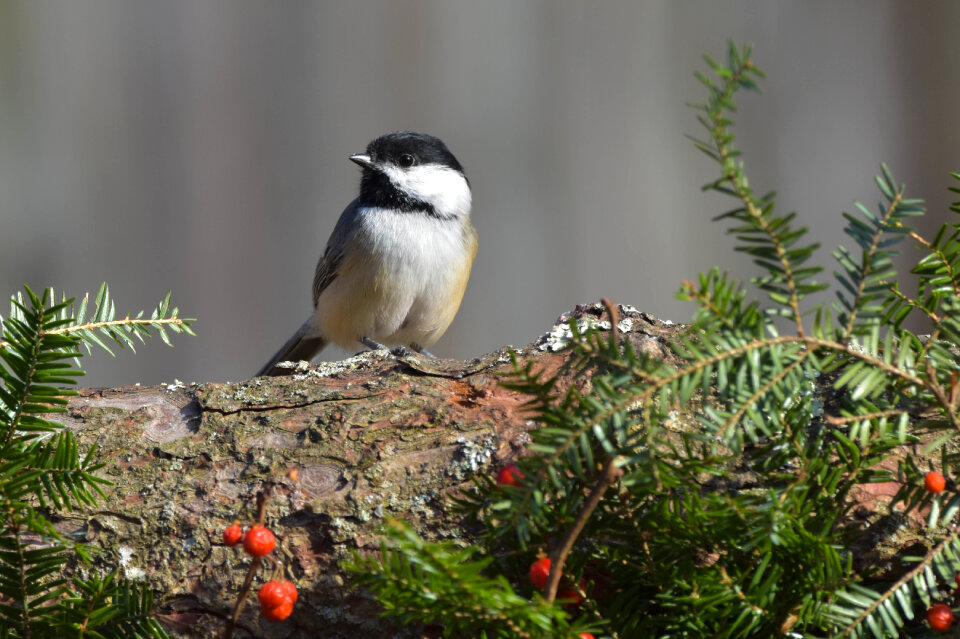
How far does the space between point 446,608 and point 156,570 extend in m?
0.59

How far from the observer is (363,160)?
2902 mm

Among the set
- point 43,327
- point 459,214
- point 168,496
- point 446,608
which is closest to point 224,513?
point 168,496

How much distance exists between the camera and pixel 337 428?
118 cm

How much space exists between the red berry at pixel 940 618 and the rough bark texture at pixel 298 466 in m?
0.50

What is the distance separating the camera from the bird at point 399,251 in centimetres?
280

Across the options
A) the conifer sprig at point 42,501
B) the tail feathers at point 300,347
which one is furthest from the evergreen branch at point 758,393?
the tail feathers at point 300,347

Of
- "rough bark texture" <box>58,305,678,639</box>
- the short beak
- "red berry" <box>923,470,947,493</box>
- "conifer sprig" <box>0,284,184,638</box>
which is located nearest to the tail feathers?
the short beak

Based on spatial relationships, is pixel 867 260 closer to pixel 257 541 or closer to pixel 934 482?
pixel 934 482

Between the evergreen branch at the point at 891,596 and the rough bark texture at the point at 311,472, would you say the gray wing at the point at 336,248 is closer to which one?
the rough bark texture at the point at 311,472

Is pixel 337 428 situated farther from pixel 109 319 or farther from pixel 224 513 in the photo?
pixel 109 319

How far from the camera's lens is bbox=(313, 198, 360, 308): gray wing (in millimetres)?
2906

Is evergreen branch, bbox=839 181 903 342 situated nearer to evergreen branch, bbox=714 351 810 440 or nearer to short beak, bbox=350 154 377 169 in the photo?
evergreen branch, bbox=714 351 810 440

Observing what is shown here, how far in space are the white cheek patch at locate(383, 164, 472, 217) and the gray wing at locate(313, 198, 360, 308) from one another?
184mm

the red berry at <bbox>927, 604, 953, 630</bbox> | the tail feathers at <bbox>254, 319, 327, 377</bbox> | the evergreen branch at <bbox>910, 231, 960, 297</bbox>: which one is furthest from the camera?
the tail feathers at <bbox>254, 319, 327, 377</bbox>
